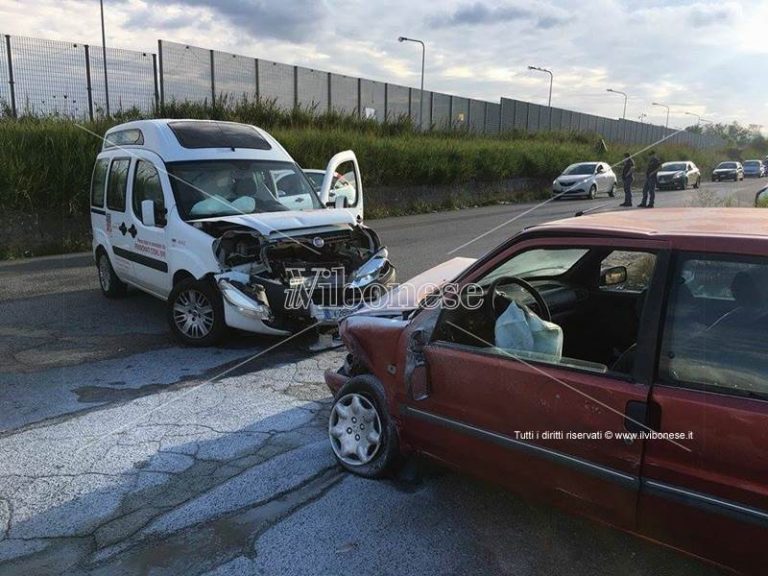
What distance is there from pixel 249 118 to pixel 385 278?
18.0m

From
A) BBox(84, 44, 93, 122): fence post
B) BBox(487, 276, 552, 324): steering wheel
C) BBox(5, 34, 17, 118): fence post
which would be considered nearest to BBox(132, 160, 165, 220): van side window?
BBox(487, 276, 552, 324): steering wheel

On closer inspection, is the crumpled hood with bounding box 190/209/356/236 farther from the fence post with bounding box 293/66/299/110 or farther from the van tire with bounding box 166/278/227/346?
the fence post with bounding box 293/66/299/110

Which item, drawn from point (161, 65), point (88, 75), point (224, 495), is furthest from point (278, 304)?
point (161, 65)

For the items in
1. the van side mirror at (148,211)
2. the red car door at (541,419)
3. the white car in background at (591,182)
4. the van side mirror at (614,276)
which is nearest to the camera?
the red car door at (541,419)

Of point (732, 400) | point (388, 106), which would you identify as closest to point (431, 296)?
point (732, 400)

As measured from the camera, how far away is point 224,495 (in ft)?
11.6

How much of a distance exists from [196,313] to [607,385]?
15.8 feet

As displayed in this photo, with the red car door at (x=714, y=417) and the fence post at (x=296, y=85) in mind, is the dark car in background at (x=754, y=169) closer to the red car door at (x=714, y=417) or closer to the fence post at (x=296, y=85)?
the fence post at (x=296, y=85)

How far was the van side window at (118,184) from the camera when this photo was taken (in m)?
7.77

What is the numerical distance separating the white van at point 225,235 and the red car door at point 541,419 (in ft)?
9.85

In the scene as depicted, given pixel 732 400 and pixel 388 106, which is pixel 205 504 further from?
pixel 388 106

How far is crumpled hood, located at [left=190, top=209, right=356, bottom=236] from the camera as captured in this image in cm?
626

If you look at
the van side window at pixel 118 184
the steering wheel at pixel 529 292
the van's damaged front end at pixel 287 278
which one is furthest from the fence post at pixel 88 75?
the steering wheel at pixel 529 292

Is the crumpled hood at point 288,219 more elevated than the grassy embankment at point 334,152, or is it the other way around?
the grassy embankment at point 334,152
